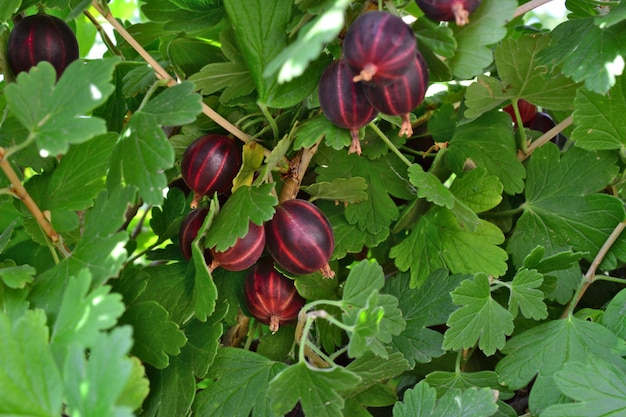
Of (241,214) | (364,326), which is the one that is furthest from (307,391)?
(241,214)

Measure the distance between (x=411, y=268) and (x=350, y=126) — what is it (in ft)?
0.84

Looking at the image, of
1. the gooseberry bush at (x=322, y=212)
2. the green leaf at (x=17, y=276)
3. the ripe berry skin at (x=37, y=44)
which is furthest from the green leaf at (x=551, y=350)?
the ripe berry skin at (x=37, y=44)

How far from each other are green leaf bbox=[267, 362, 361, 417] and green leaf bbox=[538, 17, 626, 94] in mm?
445

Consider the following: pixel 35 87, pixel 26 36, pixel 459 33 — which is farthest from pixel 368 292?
pixel 26 36

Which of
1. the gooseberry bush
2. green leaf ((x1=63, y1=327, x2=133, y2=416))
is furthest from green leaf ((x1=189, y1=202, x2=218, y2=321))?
green leaf ((x1=63, y1=327, x2=133, y2=416))

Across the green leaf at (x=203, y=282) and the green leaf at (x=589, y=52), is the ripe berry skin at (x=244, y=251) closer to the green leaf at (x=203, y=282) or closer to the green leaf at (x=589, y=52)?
the green leaf at (x=203, y=282)

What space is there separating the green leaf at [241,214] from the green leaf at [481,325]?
0.88 ft

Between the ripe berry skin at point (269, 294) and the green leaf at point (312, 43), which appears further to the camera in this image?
the ripe berry skin at point (269, 294)

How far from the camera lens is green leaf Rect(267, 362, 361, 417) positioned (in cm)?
70

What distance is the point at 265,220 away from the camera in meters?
0.76

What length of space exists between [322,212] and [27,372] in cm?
40

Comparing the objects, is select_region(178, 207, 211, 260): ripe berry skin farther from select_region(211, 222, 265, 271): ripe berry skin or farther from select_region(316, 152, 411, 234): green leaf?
select_region(316, 152, 411, 234): green leaf

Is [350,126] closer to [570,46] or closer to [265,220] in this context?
[265,220]

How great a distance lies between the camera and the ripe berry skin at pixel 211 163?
0.82 metres
